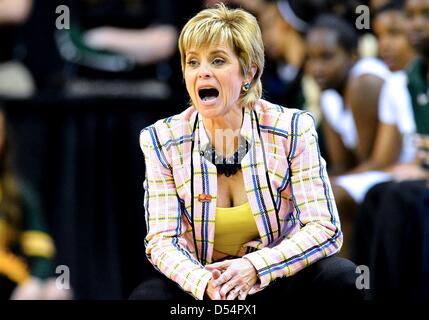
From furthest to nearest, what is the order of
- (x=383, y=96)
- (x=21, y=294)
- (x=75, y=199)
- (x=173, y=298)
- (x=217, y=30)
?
(x=75, y=199)
(x=383, y=96)
(x=21, y=294)
(x=173, y=298)
(x=217, y=30)

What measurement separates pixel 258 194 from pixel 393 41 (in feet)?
7.98

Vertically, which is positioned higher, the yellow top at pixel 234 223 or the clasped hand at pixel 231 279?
the yellow top at pixel 234 223

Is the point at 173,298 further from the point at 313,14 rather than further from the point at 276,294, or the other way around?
the point at 313,14

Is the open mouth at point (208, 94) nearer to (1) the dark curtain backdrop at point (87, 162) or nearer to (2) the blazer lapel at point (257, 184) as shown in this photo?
(2) the blazer lapel at point (257, 184)

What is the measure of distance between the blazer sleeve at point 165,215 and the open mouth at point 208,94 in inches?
6.6

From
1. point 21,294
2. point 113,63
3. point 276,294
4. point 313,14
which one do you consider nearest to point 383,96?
point 313,14

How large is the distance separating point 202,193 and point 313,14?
9.14ft

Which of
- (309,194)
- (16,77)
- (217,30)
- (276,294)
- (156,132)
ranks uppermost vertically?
(16,77)

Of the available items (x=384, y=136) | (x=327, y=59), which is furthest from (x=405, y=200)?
(x=327, y=59)

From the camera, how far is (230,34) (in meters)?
2.23

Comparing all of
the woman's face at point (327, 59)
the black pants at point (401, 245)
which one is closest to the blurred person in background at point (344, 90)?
the woman's face at point (327, 59)

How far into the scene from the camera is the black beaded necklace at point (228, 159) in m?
2.36

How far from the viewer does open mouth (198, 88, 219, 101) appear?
2258 millimetres

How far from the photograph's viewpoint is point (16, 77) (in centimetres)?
486
